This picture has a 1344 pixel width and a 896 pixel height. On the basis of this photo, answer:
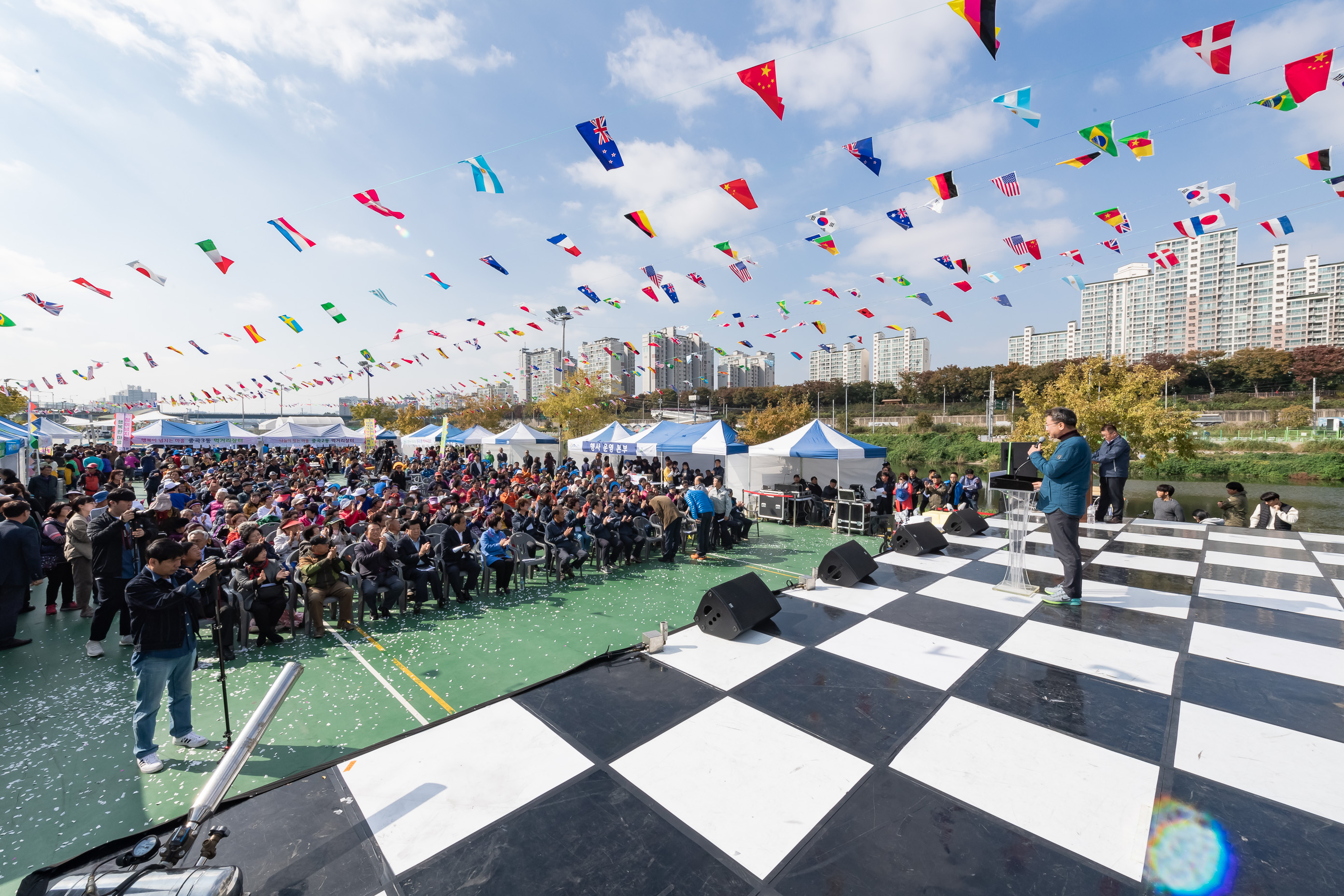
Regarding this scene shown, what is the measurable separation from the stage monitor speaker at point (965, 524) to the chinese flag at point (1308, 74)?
20.2ft

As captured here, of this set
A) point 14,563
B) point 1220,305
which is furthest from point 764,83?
point 1220,305

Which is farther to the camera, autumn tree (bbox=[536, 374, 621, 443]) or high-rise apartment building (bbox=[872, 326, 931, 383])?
high-rise apartment building (bbox=[872, 326, 931, 383])

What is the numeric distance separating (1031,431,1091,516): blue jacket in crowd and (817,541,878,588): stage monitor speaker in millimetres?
1791

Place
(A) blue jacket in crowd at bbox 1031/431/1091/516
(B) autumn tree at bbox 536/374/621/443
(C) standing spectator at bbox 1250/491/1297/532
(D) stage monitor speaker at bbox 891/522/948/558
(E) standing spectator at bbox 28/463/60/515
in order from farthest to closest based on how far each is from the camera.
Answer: (B) autumn tree at bbox 536/374/621/443, (E) standing spectator at bbox 28/463/60/515, (C) standing spectator at bbox 1250/491/1297/532, (D) stage monitor speaker at bbox 891/522/948/558, (A) blue jacket in crowd at bbox 1031/431/1091/516

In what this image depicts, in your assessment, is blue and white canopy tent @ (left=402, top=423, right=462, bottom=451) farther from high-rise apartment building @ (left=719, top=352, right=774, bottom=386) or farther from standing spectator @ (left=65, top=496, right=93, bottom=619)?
high-rise apartment building @ (left=719, top=352, right=774, bottom=386)

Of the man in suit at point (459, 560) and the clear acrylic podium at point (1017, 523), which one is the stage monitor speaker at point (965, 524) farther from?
the man in suit at point (459, 560)

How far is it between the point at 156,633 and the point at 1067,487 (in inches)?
283

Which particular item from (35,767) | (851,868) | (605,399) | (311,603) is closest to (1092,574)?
(851,868)

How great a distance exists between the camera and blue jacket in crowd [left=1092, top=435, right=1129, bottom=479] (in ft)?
29.3

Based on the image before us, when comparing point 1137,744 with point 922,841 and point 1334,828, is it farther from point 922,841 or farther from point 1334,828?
point 922,841

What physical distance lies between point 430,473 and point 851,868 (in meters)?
18.5

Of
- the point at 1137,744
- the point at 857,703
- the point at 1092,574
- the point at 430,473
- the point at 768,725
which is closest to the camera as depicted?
the point at 1137,744

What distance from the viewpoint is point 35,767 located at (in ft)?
10.9

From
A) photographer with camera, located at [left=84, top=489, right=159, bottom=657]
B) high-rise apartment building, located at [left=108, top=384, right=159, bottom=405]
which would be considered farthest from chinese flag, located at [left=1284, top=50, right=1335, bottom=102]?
high-rise apartment building, located at [left=108, top=384, right=159, bottom=405]
